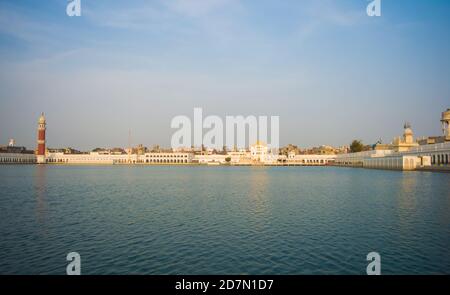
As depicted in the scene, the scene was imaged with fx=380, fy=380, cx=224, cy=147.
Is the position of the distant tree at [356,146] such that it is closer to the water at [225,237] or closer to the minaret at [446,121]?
the minaret at [446,121]

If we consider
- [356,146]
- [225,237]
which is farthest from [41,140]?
[225,237]

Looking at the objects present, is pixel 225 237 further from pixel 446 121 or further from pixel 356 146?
pixel 356 146

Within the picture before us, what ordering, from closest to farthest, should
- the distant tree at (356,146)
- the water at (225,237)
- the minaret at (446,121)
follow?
the water at (225,237) < the minaret at (446,121) < the distant tree at (356,146)

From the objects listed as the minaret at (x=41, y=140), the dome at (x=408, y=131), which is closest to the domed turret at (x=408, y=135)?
the dome at (x=408, y=131)

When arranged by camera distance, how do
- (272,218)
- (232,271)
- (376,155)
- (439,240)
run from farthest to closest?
(376,155)
(272,218)
(439,240)
(232,271)

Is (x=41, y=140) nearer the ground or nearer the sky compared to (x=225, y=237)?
nearer the sky

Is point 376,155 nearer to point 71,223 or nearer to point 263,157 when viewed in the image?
point 263,157

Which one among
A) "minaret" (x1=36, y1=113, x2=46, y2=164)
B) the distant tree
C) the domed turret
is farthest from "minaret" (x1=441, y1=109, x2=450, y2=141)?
"minaret" (x1=36, y1=113, x2=46, y2=164)

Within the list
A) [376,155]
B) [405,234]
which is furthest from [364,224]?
[376,155]

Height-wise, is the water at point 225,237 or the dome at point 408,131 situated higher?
the dome at point 408,131

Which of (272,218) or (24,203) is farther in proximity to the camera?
(24,203)

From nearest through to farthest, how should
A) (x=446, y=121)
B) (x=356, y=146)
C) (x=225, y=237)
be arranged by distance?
(x=225, y=237) → (x=446, y=121) → (x=356, y=146)

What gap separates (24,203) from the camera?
24703mm
